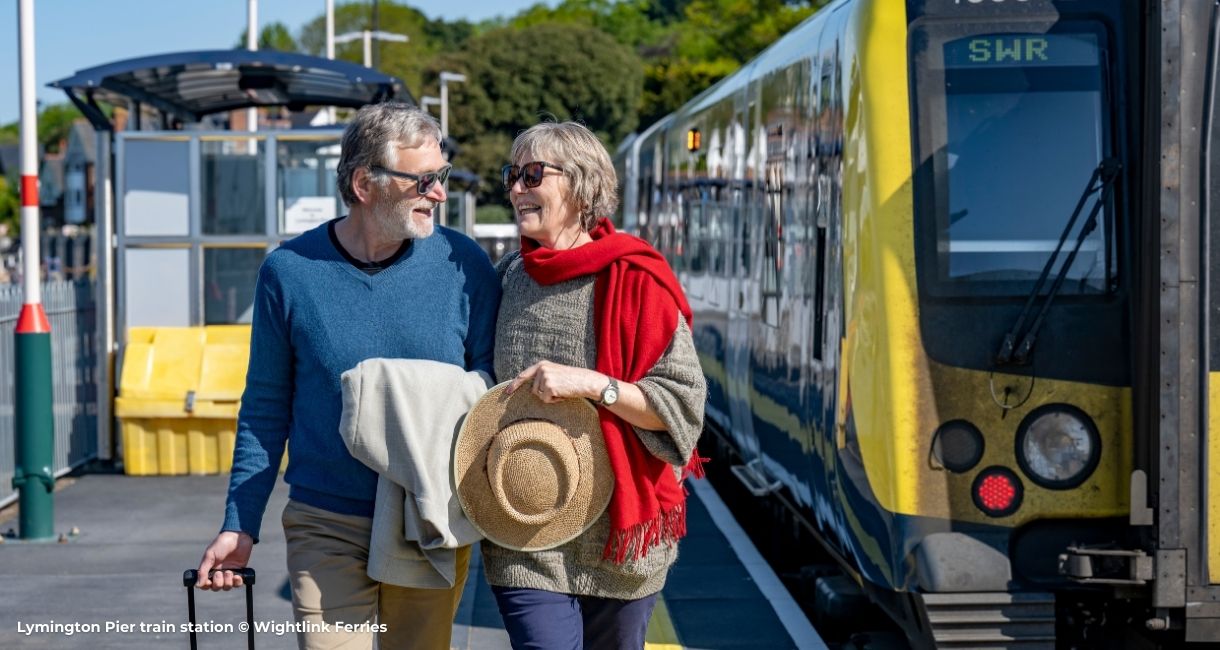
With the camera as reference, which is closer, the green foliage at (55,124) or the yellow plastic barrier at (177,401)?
the yellow plastic barrier at (177,401)

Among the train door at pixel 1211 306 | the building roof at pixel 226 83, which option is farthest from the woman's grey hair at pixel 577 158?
the building roof at pixel 226 83

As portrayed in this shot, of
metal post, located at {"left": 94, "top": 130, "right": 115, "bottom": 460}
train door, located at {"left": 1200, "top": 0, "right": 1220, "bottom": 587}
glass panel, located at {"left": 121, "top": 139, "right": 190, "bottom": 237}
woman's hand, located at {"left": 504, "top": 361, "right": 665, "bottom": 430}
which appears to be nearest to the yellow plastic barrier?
metal post, located at {"left": 94, "top": 130, "right": 115, "bottom": 460}

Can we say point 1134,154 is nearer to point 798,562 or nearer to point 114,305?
point 798,562

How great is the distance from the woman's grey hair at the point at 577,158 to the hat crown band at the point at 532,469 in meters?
0.51

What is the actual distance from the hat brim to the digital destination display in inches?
103

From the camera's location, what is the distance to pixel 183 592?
8.33m

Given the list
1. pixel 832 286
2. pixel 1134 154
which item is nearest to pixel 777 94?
pixel 832 286

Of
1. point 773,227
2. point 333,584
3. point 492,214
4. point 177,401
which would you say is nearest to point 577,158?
point 333,584

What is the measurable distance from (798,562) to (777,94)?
2.91m

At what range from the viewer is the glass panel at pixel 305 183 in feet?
42.1

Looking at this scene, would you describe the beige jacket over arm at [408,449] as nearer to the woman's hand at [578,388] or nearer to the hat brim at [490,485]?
the hat brim at [490,485]

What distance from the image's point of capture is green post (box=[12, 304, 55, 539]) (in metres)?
9.68

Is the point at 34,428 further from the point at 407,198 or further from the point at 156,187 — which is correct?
the point at 407,198

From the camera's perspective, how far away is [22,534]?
9766 millimetres
